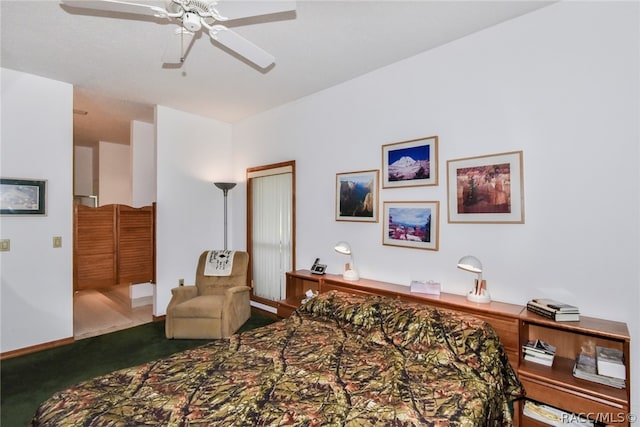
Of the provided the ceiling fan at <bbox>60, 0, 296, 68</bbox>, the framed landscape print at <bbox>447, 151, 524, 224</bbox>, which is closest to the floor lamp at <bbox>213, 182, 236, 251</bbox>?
the ceiling fan at <bbox>60, 0, 296, 68</bbox>

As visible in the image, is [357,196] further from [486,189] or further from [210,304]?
[210,304]

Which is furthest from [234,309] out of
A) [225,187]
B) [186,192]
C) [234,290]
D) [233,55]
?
[233,55]

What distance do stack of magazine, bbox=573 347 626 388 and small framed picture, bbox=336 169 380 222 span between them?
178 centimetres

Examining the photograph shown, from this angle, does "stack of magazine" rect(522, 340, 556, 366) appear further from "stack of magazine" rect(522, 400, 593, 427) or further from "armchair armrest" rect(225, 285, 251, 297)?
"armchair armrest" rect(225, 285, 251, 297)

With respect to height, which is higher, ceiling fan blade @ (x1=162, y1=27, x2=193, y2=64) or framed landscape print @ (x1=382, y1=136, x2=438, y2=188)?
ceiling fan blade @ (x1=162, y1=27, x2=193, y2=64)

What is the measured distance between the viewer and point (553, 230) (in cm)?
208

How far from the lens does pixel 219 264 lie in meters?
3.96

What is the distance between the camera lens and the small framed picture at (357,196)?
10.0ft

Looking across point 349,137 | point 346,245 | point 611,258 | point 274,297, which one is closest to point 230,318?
point 274,297

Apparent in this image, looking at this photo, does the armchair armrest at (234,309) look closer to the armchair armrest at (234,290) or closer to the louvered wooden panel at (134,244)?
the armchair armrest at (234,290)

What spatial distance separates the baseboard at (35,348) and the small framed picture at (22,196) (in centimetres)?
138

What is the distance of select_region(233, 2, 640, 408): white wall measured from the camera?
1854 millimetres

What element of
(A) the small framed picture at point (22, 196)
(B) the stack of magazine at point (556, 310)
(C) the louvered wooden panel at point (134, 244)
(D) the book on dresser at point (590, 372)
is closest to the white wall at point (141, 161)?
(C) the louvered wooden panel at point (134, 244)

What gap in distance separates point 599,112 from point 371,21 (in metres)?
1.63
